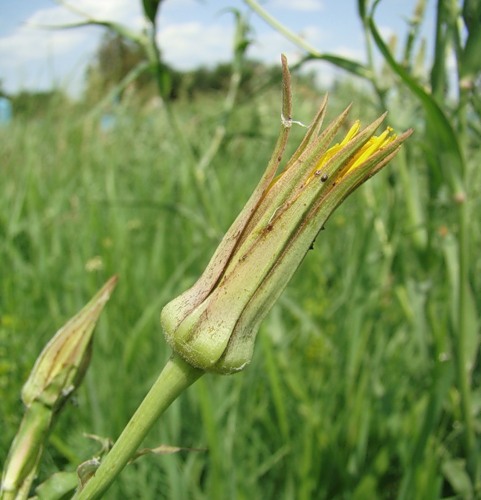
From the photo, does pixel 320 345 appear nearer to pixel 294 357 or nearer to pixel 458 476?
pixel 294 357

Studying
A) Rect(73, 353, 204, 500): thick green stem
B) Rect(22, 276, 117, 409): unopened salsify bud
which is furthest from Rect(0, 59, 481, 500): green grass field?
Rect(73, 353, 204, 500): thick green stem

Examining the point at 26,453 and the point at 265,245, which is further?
the point at 26,453

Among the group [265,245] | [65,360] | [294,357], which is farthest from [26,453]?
[294,357]

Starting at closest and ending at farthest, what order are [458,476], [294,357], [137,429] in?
[137,429]
[458,476]
[294,357]

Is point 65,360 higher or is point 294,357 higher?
point 65,360

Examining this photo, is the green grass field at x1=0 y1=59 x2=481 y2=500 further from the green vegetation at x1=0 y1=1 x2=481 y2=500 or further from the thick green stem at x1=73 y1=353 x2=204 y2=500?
the thick green stem at x1=73 y1=353 x2=204 y2=500

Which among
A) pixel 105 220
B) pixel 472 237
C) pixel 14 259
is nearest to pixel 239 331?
pixel 472 237

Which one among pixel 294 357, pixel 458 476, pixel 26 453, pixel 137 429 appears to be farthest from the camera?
pixel 294 357
